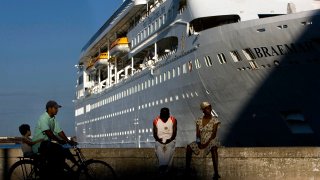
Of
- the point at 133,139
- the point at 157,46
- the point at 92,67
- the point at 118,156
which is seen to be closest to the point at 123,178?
the point at 118,156

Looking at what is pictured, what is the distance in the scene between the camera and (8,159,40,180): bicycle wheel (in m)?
9.66

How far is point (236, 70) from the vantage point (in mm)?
21469

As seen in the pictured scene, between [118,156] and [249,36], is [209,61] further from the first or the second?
A: [118,156]

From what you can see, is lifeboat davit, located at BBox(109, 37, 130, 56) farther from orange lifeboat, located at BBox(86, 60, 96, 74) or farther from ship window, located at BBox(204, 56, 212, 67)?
ship window, located at BBox(204, 56, 212, 67)

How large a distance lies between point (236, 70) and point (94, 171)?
12.6 m

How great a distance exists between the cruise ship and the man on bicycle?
11.6 metres

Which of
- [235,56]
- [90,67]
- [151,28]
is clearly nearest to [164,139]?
[235,56]

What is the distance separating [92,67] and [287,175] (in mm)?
42630

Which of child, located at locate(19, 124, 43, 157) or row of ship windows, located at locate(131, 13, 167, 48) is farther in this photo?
row of ship windows, located at locate(131, 13, 167, 48)

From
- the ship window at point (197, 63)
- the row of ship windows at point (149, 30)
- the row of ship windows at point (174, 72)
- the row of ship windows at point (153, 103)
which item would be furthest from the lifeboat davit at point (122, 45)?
the ship window at point (197, 63)

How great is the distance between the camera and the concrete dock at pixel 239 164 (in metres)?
10.2

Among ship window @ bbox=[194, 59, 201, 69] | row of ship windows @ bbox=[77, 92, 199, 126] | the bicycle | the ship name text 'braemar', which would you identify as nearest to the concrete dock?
the bicycle

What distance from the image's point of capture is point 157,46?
1289 inches

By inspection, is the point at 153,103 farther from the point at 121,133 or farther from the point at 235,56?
the point at 235,56
